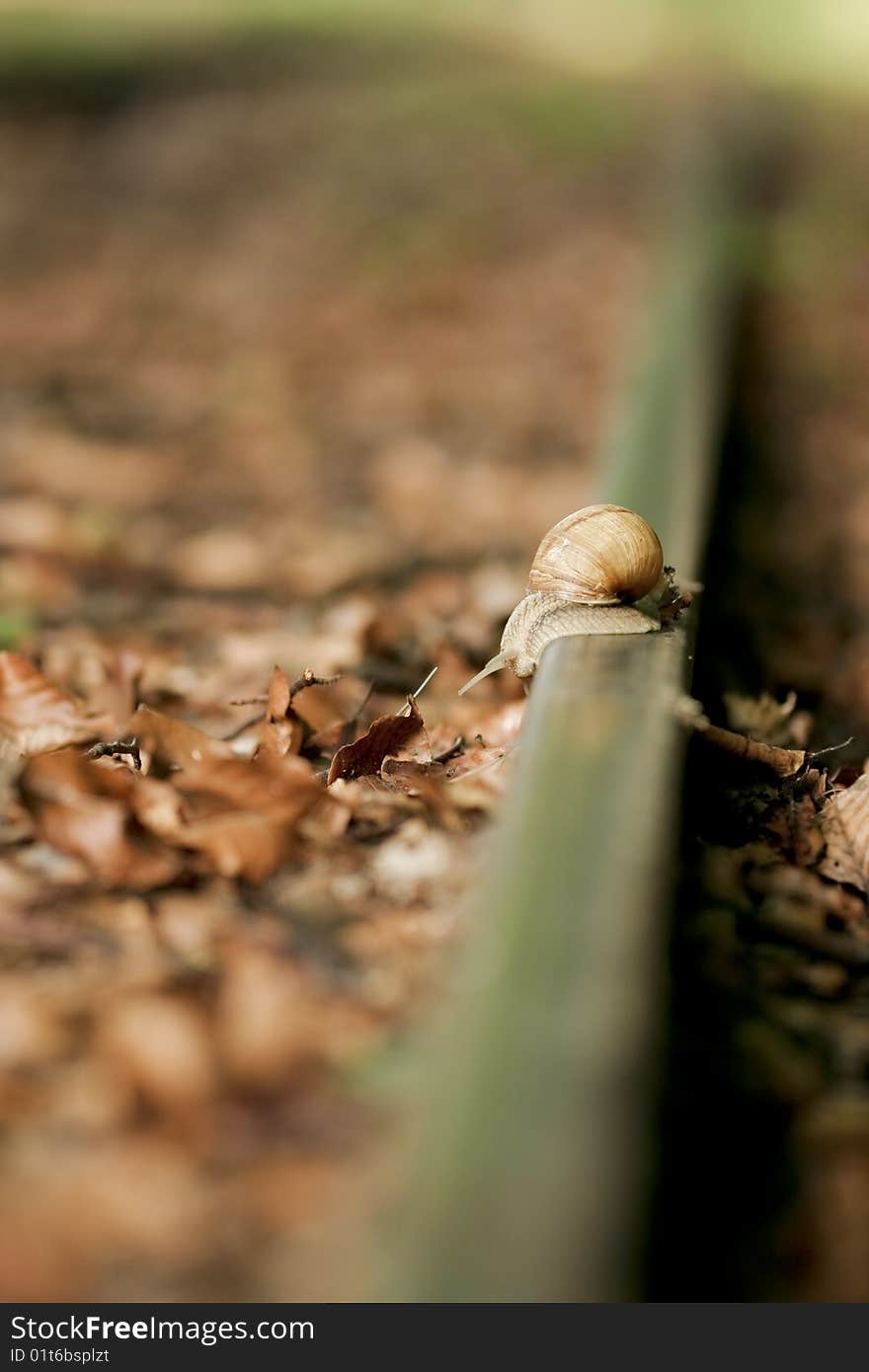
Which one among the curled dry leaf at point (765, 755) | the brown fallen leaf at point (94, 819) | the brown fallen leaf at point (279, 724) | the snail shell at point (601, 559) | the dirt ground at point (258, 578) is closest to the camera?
the dirt ground at point (258, 578)

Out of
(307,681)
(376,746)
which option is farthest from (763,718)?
(307,681)

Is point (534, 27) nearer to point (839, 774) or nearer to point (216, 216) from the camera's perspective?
point (216, 216)

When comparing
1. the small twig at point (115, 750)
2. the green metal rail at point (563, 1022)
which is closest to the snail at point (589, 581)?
the green metal rail at point (563, 1022)

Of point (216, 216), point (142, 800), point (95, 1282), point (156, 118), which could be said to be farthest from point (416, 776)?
point (156, 118)

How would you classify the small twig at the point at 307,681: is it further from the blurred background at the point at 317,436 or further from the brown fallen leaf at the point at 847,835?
the brown fallen leaf at the point at 847,835

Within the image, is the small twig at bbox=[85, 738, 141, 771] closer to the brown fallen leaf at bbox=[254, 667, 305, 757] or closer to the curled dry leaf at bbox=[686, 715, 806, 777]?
the brown fallen leaf at bbox=[254, 667, 305, 757]

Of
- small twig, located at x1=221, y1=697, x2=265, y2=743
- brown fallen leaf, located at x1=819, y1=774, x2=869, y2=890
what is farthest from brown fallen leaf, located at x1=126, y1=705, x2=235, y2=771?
brown fallen leaf, located at x1=819, y1=774, x2=869, y2=890

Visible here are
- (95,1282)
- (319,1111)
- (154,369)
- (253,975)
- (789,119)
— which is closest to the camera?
(95,1282)
